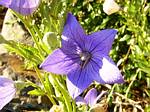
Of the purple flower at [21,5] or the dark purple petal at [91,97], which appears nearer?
the purple flower at [21,5]

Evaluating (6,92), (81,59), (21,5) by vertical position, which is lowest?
(6,92)

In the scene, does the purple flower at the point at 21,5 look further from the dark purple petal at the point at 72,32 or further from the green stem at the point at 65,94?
the green stem at the point at 65,94

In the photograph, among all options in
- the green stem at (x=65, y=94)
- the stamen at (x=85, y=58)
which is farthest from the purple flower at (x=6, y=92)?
the stamen at (x=85, y=58)

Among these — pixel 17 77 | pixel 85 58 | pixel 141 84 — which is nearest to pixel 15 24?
pixel 17 77

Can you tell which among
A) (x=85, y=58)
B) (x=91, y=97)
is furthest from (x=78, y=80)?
(x=91, y=97)

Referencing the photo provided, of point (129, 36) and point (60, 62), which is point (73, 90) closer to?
point (60, 62)

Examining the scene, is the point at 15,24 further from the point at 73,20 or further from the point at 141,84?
the point at 73,20

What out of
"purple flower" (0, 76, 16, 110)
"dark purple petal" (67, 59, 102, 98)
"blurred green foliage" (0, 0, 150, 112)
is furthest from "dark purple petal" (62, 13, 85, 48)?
"blurred green foliage" (0, 0, 150, 112)

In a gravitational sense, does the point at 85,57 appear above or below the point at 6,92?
above
